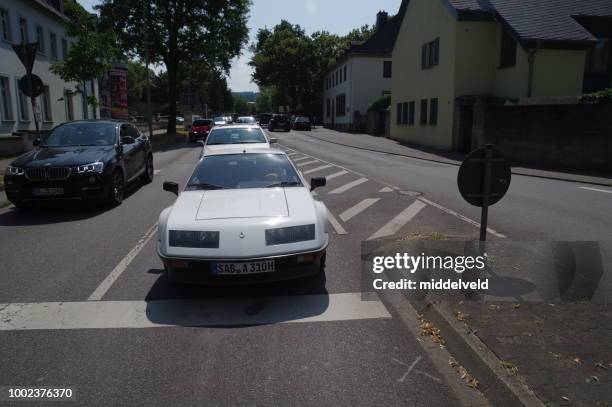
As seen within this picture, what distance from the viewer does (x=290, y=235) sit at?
495 cm

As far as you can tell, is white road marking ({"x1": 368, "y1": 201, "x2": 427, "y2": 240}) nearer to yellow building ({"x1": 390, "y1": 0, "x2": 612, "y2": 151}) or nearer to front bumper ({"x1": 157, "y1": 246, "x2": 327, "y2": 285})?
front bumper ({"x1": 157, "y1": 246, "x2": 327, "y2": 285})

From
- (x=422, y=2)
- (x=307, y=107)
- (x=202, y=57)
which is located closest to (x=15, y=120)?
(x=202, y=57)

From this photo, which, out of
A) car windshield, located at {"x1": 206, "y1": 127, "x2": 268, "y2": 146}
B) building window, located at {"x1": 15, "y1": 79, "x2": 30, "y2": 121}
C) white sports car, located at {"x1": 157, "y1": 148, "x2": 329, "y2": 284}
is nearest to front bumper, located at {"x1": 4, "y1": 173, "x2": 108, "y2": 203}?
car windshield, located at {"x1": 206, "y1": 127, "x2": 268, "y2": 146}

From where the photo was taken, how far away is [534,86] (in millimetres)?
22219

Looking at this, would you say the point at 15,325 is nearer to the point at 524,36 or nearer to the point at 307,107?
the point at 524,36

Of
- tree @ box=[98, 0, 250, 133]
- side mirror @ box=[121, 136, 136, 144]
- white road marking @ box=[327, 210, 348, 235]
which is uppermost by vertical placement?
tree @ box=[98, 0, 250, 133]

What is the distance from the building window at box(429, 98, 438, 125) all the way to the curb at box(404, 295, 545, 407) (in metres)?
24.6

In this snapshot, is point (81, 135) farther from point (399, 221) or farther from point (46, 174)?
point (399, 221)

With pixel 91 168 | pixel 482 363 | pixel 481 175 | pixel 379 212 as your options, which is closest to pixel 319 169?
pixel 379 212

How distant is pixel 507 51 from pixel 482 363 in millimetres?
23820

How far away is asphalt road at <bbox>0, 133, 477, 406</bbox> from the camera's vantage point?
11.3 feet

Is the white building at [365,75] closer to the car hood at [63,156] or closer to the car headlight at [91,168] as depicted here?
the car hood at [63,156]

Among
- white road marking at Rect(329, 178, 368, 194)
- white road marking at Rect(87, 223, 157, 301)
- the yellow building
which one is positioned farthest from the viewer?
the yellow building

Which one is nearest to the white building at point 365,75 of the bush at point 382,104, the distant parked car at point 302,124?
the distant parked car at point 302,124
